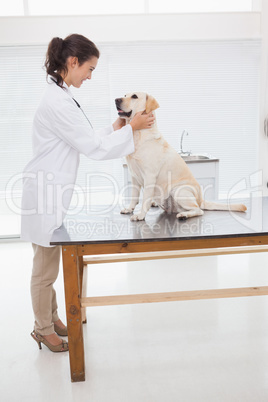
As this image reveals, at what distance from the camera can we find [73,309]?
5.57 ft

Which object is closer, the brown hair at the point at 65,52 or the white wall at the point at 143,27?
the brown hair at the point at 65,52

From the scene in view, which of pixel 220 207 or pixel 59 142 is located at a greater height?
pixel 59 142

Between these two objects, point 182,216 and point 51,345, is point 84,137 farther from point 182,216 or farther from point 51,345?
point 51,345

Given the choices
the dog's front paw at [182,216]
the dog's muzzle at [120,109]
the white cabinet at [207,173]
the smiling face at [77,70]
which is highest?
the smiling face at [77,70]

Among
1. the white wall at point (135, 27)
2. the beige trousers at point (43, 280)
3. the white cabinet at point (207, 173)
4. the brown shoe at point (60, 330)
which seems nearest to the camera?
the beige trousers at point (43, 280)

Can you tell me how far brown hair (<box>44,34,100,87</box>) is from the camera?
1.73 m

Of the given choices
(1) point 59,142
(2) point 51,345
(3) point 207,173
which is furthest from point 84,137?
(3) point 207,173

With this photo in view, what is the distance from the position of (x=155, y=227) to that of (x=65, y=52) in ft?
3.01

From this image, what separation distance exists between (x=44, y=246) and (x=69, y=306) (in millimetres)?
318

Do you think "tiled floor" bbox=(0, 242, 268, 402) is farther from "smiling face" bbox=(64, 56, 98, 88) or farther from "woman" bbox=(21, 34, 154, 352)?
"smiling face" bbox=(64, 56, 98, 88)

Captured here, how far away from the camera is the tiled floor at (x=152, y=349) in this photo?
1.70m

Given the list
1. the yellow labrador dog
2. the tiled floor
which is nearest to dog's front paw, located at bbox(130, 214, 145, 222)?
the yellow labrador dog

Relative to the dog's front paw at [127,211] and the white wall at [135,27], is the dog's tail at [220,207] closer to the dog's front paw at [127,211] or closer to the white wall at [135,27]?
the dog's front paw at [127,211]

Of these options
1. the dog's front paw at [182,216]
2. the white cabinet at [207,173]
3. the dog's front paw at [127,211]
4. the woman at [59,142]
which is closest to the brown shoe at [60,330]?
the woman at [59,142]
